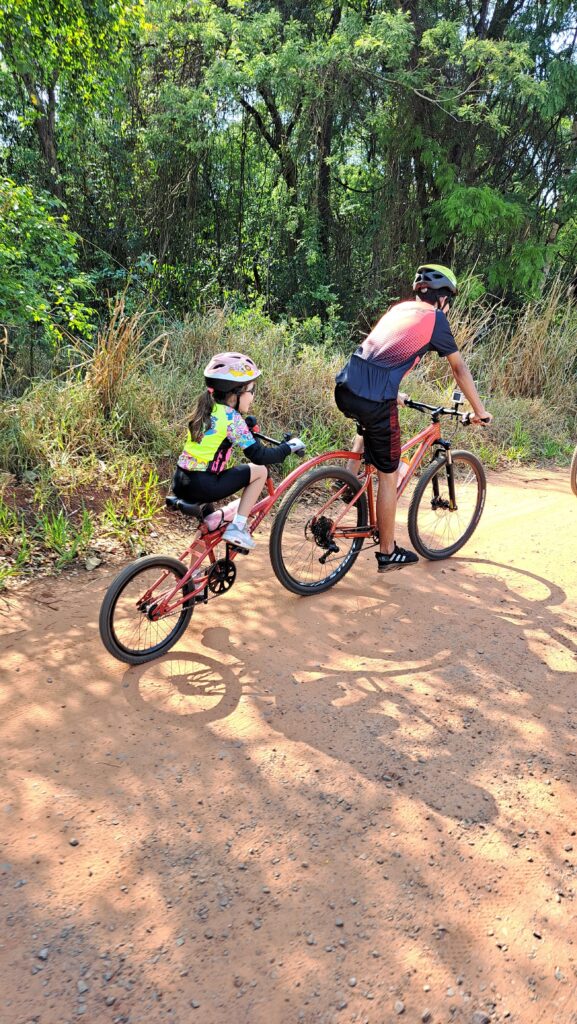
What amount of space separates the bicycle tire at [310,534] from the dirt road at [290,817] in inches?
9.2

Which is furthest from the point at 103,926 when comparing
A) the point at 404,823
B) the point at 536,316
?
the point at 536,316

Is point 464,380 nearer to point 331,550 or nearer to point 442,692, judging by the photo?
point 331,550

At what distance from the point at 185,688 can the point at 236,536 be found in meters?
0.85

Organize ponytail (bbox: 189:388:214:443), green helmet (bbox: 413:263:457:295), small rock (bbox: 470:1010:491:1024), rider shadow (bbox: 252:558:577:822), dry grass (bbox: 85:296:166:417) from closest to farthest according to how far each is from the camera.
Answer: small rock (bbox: 470:1010:491:1024) < rider shadow (bbox: 252:558:577:822) < ponytail (bbox: 189:388:214:443) < green helmet (bbox: 413:263:457:295) < dry grass (bbox: 85:296:166:417)

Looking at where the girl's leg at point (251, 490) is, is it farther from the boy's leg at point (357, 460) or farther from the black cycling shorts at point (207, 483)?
the boy's leg at point (357, 460)

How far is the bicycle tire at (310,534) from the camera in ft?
14.3

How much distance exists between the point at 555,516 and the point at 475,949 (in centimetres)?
486

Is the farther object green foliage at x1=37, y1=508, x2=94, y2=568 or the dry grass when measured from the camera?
the dry grass

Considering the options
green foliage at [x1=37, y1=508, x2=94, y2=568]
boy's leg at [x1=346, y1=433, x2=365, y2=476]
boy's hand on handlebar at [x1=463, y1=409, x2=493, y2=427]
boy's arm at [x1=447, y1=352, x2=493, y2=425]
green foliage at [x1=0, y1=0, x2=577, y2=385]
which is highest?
green foliage at [x1=0, y1=0, x2=577, y2=385]

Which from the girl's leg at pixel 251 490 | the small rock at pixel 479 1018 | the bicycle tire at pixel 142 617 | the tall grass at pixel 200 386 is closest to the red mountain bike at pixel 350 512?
the girl's leg at pixel 251 490

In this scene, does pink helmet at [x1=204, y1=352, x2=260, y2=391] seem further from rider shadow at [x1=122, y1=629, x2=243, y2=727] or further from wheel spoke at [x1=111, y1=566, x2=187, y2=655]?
rider shadow at [x1=122, y1=629, x2=243, y2=727]

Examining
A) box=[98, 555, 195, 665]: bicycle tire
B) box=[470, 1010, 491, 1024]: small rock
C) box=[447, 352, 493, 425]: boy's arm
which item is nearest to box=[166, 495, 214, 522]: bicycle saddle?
box=[98, 555, 195, 665]: bicycle tire

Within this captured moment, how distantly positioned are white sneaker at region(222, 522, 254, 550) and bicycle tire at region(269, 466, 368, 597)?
40cm

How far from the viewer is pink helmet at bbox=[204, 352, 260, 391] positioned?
12.3ft
